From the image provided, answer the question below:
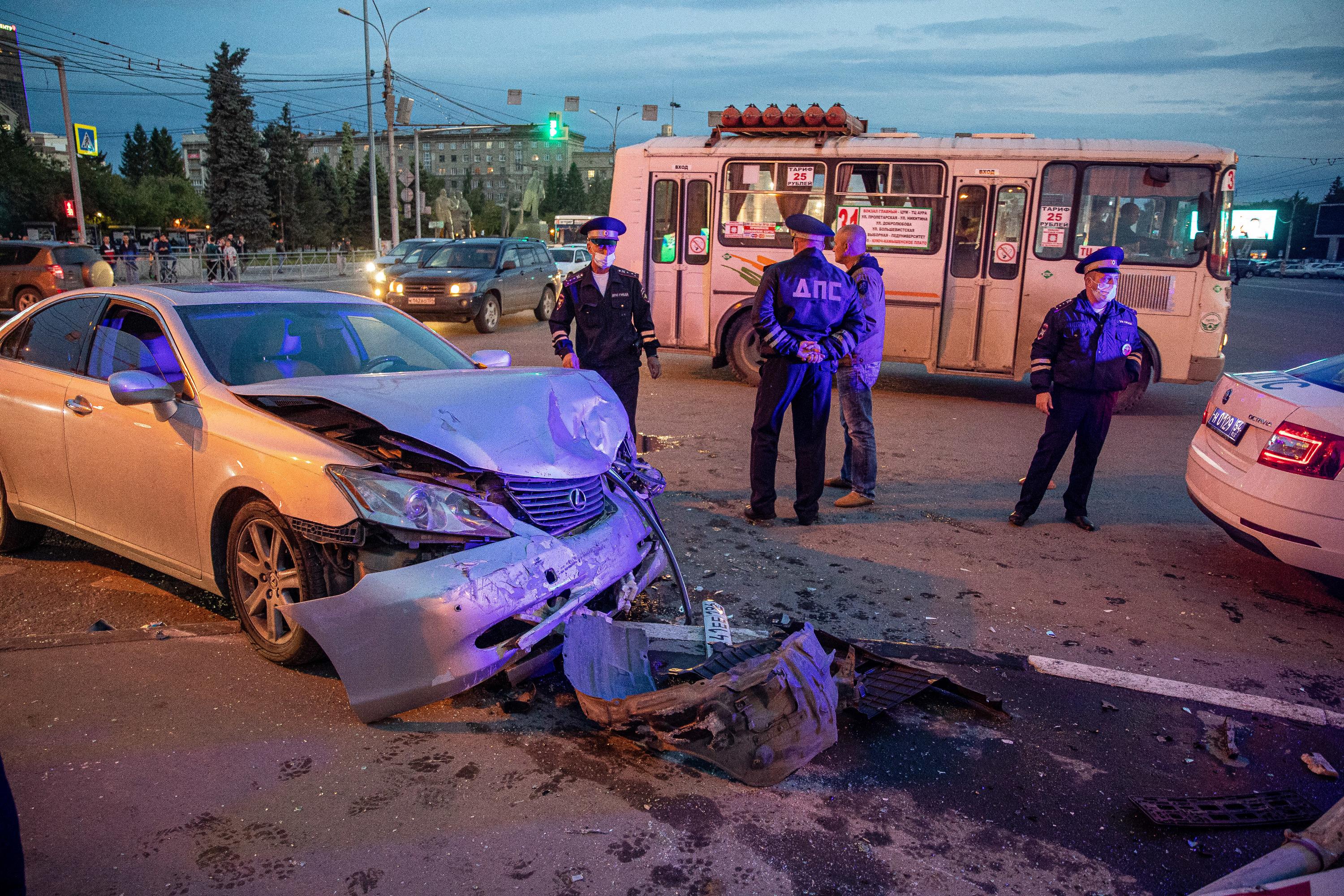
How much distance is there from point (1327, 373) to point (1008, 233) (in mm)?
6232

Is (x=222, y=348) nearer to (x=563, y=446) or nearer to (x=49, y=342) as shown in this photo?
(x=49, y=342)

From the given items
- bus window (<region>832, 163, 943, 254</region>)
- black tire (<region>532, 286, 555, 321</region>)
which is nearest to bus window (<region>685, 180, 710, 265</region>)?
bus window (<region>832, 163, 943, 254</region>)

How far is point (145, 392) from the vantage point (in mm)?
3760

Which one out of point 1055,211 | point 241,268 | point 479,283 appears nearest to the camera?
point 1055,211

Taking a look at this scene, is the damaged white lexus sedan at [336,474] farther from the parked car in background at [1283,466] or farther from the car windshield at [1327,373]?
the car windshield at [1327,373]

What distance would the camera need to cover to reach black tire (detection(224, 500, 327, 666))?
11.1 ft

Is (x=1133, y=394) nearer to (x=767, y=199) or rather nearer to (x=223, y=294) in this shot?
(x=767, y=199)

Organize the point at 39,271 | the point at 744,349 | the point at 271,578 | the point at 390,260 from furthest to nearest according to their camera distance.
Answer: the point at 390,260, the point at 39,271, the point at 744,349, the point at 271,578

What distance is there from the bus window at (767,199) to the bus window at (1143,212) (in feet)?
10.4

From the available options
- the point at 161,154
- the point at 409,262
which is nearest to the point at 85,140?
the point at 409,262

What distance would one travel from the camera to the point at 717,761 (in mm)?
2969

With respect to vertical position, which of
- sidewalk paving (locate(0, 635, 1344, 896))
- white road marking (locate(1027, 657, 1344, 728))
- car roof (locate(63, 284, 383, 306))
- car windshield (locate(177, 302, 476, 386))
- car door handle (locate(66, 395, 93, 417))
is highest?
car roof (locate(63, 284, 383, 306))

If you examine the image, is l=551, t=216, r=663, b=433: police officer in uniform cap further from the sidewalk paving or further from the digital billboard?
the digital billboard

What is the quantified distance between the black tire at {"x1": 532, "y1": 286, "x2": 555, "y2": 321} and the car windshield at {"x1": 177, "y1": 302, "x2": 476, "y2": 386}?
15220 mm
